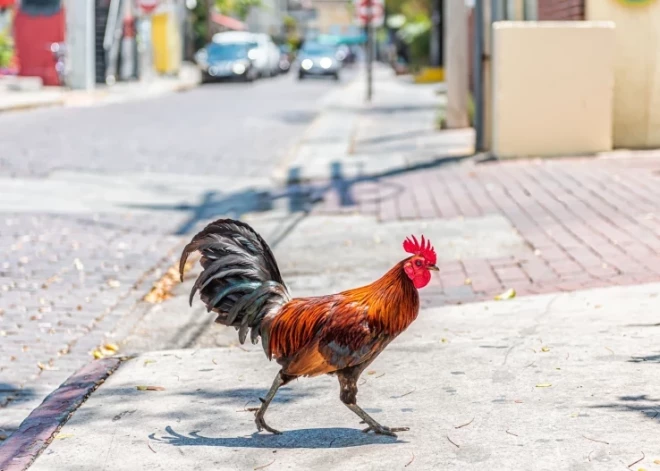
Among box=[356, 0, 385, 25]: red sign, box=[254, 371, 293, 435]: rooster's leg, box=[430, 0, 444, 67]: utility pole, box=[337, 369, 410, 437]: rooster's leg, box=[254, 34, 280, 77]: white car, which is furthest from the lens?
box=[254, 34, 280, 77]: white car

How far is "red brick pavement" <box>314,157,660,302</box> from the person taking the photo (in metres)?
8.35

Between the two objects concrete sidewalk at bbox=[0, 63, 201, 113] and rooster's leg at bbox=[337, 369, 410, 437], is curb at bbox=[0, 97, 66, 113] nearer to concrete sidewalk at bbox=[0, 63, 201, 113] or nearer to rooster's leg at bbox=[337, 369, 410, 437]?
concrete sidewalk at bbox=[0, 63, 201, 113]

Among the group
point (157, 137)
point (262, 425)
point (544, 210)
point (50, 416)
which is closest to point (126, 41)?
point (157, 137)

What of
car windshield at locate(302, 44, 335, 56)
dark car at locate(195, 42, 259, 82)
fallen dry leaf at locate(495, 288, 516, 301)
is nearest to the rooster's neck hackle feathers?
fallen dry leaf at locate(495, 288, 516, 301)

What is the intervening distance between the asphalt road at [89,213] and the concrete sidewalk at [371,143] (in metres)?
0.57

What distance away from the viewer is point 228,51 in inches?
1831

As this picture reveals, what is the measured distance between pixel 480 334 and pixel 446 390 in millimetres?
1207

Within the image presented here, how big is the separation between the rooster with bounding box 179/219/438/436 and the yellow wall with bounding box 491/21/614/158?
31.6 feet

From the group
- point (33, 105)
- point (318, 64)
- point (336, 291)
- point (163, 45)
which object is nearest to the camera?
point (336, 291)

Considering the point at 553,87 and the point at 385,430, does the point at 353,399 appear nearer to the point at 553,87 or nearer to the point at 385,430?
the point at 385,430

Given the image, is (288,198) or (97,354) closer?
(97,354)

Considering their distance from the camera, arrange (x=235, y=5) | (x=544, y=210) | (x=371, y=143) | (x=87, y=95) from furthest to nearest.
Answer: (x=235, y=5) → (x=87, y=95) → (x=371, y=143) → (x=544, y=210)

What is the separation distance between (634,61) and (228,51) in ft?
109

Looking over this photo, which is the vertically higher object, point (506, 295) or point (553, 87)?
point (553, 87)
